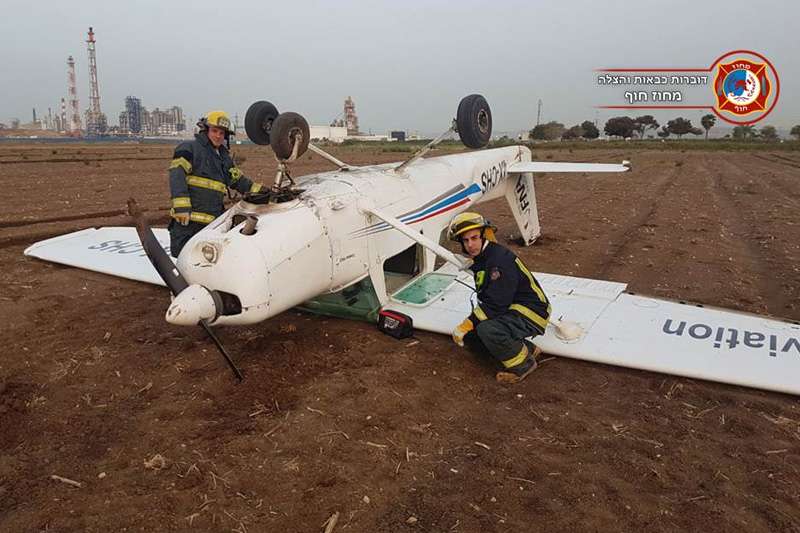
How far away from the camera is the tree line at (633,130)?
123506 mm

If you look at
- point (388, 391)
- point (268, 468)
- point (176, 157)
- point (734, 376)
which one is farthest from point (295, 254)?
point (734, 376)

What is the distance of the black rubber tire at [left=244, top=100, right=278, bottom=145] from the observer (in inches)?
274

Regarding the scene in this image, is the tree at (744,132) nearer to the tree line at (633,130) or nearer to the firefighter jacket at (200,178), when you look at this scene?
the tree line at (633,130)

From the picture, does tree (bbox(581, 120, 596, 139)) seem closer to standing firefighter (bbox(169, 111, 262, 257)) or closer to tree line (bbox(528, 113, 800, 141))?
tree line (bbox(528, 113, 800, 141))

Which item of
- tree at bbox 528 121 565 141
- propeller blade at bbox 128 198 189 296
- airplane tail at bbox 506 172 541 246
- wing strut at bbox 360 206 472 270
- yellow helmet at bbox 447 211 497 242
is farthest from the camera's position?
tree at bbox 528 121 565 141

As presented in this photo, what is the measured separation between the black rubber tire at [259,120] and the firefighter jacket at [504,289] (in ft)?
11.8

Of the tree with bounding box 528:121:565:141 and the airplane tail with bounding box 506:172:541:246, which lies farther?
the tree with bounding box 528:121:565:141

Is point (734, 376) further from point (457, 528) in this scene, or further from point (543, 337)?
point (457, 528)

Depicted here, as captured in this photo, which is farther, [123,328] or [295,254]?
[123,328]

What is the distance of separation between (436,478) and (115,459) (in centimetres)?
250

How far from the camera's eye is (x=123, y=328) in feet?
21.5

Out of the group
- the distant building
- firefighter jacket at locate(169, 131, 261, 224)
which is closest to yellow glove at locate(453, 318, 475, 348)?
firefighter jacket at locate(169, 131, 261, 224)

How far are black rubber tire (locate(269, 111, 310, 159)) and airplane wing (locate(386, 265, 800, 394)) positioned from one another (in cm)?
231

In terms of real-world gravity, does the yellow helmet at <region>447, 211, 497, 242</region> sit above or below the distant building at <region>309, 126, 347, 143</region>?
below
